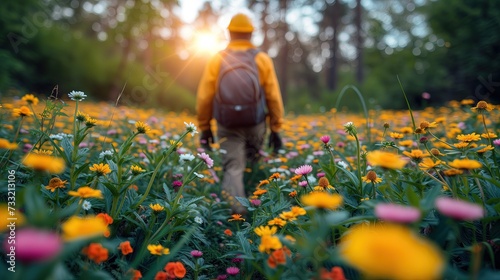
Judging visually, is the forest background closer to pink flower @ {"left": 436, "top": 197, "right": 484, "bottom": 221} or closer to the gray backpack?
the gray backpack

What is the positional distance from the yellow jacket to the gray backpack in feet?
0.24

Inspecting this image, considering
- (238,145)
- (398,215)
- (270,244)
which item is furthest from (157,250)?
(238,145)

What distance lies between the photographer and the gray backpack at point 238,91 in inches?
101

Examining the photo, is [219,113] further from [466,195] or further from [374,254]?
[374,254]

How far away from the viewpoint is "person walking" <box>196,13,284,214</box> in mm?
2594

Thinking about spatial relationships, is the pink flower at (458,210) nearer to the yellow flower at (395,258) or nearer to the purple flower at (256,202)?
the yellow flower at (395,258)

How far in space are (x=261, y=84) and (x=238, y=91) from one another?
12.4 inches

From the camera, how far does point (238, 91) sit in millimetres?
2568

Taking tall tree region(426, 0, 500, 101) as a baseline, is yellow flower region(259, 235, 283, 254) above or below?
below

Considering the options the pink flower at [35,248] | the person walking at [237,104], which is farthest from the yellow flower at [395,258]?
the person walking at [237,104]

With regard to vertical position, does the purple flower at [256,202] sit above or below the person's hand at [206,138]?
below

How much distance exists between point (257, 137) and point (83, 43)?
11.3 m

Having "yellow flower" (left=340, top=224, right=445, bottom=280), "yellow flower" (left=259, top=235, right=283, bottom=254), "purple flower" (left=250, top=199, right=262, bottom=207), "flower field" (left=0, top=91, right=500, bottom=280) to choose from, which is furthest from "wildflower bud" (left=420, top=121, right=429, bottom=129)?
"yellow flower" (left=340, top=224, right=445, bottom=280)

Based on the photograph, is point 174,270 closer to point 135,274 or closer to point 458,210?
point 135,274
